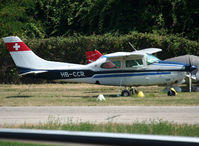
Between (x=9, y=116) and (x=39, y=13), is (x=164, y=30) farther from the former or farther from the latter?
(x=9, y=116)

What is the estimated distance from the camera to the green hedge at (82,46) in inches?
923

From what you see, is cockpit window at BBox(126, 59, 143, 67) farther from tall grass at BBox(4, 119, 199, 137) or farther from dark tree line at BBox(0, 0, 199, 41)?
dark tree line at BBox(0, 0, 199, 41)

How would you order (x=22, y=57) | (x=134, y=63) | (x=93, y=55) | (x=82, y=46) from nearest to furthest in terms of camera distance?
(x=134, y=63) → (x=22, y=57) → (x=93, y=55) → (x=82, y=46)

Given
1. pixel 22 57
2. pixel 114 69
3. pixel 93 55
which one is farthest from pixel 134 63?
pixel 22 57

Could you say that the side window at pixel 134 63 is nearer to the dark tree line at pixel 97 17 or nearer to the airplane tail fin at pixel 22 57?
the airplane tail fin at pixel 22 57

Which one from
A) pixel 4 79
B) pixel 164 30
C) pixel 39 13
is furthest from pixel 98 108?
pixel 39 13

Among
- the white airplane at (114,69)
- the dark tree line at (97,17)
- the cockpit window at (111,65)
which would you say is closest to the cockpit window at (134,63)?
the white airplane at (114,69)

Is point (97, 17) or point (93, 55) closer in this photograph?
point (93, 55)

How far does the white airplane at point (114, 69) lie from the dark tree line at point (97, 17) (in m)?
12.0

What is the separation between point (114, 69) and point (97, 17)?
16714 millimetres

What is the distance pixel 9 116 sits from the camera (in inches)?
433

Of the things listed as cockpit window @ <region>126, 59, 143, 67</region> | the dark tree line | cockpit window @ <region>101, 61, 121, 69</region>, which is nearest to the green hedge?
the dark tree line

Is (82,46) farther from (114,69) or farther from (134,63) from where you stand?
(134,63)

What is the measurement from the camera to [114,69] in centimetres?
1714
